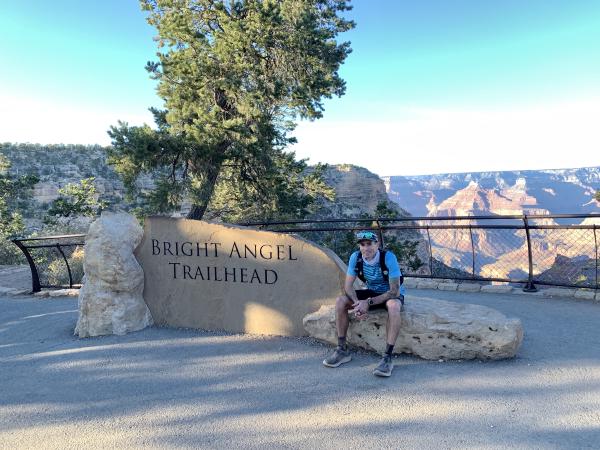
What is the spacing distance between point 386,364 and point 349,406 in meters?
0.65

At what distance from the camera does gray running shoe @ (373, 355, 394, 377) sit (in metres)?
3.50

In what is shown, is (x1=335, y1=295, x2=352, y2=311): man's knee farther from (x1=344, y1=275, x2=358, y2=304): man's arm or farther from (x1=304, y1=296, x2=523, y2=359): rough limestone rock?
(x1=304, y1=296, x2=523, y2=359): rough limestone rock

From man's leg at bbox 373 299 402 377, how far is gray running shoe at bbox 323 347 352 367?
0.34m

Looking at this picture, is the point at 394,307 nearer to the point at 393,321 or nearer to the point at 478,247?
the point at 393,321

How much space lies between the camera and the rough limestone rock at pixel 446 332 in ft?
12.1

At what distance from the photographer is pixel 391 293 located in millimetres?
3812

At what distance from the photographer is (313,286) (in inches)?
176

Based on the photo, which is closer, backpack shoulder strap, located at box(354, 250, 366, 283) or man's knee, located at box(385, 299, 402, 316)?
man's knee, located at box(385, 299, 402, 316)

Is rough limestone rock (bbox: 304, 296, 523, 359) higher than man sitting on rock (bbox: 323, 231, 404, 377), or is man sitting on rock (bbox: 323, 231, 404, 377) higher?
man sitting on rock (bbox: 323, 231, 404, 377)

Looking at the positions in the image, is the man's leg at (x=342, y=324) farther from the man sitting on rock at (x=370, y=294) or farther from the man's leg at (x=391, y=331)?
the man's leg at (x=391, y=331)

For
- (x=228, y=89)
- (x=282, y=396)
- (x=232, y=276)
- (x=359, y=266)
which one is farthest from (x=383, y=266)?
(x=228, y=89)

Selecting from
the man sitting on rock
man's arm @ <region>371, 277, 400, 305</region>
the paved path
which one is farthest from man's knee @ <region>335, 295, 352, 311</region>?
the paved path

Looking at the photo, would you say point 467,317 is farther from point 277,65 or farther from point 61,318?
point 277,65

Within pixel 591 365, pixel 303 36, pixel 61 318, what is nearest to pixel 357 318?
pixel 591 365
